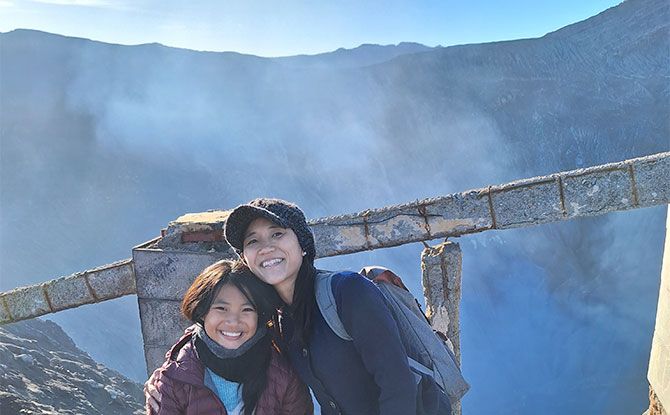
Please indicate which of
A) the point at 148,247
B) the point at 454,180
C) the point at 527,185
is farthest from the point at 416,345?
the point at 454,180

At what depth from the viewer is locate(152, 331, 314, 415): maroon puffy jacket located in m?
1.87

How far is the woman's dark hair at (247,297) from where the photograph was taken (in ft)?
6.26

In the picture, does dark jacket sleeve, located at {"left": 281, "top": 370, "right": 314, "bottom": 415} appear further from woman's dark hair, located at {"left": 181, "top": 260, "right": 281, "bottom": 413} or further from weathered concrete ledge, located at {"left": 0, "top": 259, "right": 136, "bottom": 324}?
weathered concrete ledge, located at {"left": 0, "top": 259, "right": 136, "bottom": 324}

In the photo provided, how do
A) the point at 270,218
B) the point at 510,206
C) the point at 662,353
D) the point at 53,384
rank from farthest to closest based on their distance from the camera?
the point at 53,384 < the point at 662,353 < the point at 510,206 < the point at 270,218

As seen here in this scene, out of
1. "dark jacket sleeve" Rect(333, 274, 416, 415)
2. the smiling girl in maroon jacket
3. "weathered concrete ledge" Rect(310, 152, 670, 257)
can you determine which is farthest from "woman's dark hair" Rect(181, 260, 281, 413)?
"weathered concrete ledge" Rect(310, 152, 670, 257)

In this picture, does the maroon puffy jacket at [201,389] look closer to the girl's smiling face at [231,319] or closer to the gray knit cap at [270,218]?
the girl's smiling face at [231,319]

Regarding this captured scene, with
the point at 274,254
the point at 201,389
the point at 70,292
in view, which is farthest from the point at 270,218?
the point at 70,292

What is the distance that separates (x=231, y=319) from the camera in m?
1.91

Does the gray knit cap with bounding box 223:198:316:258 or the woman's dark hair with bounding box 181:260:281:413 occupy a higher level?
the gray knit cap with bounding box 223:198:316:258

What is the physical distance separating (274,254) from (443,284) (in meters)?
1.63

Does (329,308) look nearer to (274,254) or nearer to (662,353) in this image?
(274,254)

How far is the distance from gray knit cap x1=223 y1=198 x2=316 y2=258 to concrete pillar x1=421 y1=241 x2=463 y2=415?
1.42 meters

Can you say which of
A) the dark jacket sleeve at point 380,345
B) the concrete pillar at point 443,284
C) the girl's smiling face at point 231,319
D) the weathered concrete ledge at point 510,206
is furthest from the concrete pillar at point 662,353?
the girl's smiling face at point 231,319

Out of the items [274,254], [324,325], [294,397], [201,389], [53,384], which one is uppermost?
[274,254]
